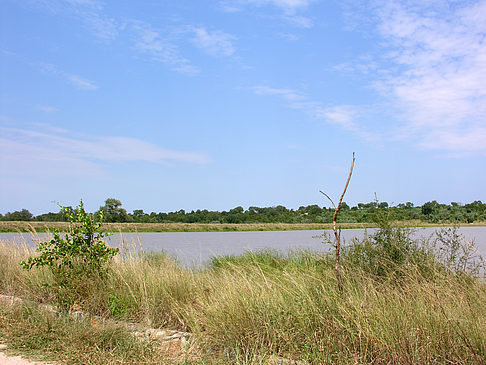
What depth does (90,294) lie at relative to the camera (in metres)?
6.82

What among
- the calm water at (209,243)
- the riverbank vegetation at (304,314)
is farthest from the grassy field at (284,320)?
the calm water at (209,243)

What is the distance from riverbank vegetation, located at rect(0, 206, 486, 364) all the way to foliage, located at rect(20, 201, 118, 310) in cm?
14

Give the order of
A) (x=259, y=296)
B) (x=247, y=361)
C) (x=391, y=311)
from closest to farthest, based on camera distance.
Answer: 1. (x=247, y=361)
2. (x=391, y=311)
3. (x=259, y=296)

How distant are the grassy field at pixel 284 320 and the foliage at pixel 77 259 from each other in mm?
176

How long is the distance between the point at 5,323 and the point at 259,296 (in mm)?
3644

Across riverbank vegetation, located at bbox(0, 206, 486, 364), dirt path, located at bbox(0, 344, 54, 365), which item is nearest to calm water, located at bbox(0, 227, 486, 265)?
riverbank vegetation, located at bbox(0, 206, 486, 364)

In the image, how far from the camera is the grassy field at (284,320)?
4211mm

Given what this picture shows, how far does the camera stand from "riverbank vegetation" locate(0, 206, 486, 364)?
13.8 ft

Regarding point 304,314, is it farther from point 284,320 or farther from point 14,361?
point 14,361

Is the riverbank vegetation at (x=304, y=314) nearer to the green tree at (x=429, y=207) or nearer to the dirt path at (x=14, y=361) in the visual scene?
the dirt path at (x=14, y=361)

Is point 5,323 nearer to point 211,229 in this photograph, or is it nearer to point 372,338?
point 372,338

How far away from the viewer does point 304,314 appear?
4.89 m

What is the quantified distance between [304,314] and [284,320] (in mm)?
251

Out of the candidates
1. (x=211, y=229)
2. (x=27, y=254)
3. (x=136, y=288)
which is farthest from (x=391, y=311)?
Result: (x=211, y=229)
